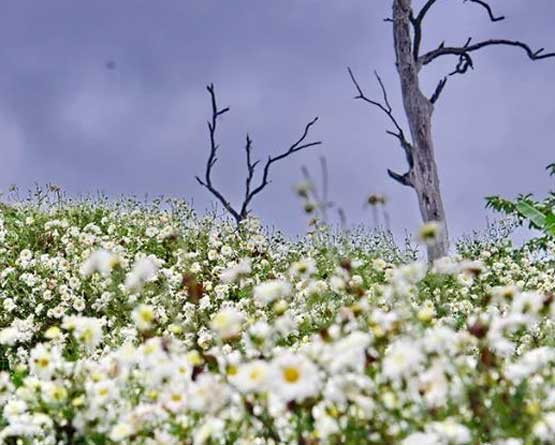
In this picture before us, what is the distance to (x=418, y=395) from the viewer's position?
2627 mm

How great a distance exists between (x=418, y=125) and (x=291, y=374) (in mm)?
10713

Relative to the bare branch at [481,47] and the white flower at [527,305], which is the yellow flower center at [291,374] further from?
the bare branch at [481,47]

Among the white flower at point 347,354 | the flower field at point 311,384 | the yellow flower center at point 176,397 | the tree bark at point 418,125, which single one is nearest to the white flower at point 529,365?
the flower field at point 311,384

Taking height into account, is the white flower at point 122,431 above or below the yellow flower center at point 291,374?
above

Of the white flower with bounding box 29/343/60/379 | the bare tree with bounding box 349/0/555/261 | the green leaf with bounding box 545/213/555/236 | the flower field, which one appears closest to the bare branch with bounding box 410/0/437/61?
the bare tree with bounding box 349/0/555/261

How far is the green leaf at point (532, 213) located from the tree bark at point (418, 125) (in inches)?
58.2

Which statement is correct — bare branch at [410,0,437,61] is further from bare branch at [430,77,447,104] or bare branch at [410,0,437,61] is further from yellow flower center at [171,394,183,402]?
yellow flower center at [171,394,183,402]

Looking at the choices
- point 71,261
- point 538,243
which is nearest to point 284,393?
point 71,261

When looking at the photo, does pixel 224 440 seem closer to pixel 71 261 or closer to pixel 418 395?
pixel 418 395

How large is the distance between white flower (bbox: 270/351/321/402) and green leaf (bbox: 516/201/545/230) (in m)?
8.83

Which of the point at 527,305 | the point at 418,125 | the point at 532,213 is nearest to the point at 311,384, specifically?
the point at 527,305

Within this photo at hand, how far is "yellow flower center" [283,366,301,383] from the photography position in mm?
2128

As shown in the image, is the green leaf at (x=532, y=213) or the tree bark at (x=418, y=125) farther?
the tree bark at (x=418, y=125)

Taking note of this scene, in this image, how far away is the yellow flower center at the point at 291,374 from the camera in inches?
83.8
